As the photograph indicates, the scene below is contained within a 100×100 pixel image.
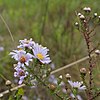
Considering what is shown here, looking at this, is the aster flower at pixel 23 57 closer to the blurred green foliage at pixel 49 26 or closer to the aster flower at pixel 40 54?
the aster flower at pixel 40 54

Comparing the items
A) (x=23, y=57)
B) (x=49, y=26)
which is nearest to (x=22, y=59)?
(x=23, y=57)

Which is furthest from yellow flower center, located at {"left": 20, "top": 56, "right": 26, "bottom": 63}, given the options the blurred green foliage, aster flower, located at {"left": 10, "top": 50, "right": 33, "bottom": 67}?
the blurred green foliage

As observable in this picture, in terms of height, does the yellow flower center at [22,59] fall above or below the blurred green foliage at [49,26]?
below

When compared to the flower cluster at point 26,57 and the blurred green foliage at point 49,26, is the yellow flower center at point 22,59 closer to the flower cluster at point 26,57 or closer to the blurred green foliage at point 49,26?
the flower cluster at point 26,57

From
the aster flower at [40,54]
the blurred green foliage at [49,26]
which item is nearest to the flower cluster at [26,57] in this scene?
the aster flower at [40,54]

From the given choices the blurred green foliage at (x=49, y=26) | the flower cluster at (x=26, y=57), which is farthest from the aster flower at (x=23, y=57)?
the blurred green foliage at (x=49, y=26)

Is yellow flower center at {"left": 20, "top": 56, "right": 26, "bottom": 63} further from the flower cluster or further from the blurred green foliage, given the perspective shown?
the blurred green foliage

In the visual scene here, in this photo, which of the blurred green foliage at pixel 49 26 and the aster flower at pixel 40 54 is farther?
the blurred green foliage at pixel 49 26

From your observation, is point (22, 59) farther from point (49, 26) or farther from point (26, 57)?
point (49, 26)

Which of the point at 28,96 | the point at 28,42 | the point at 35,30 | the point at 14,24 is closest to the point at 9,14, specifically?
the point at 14,24
